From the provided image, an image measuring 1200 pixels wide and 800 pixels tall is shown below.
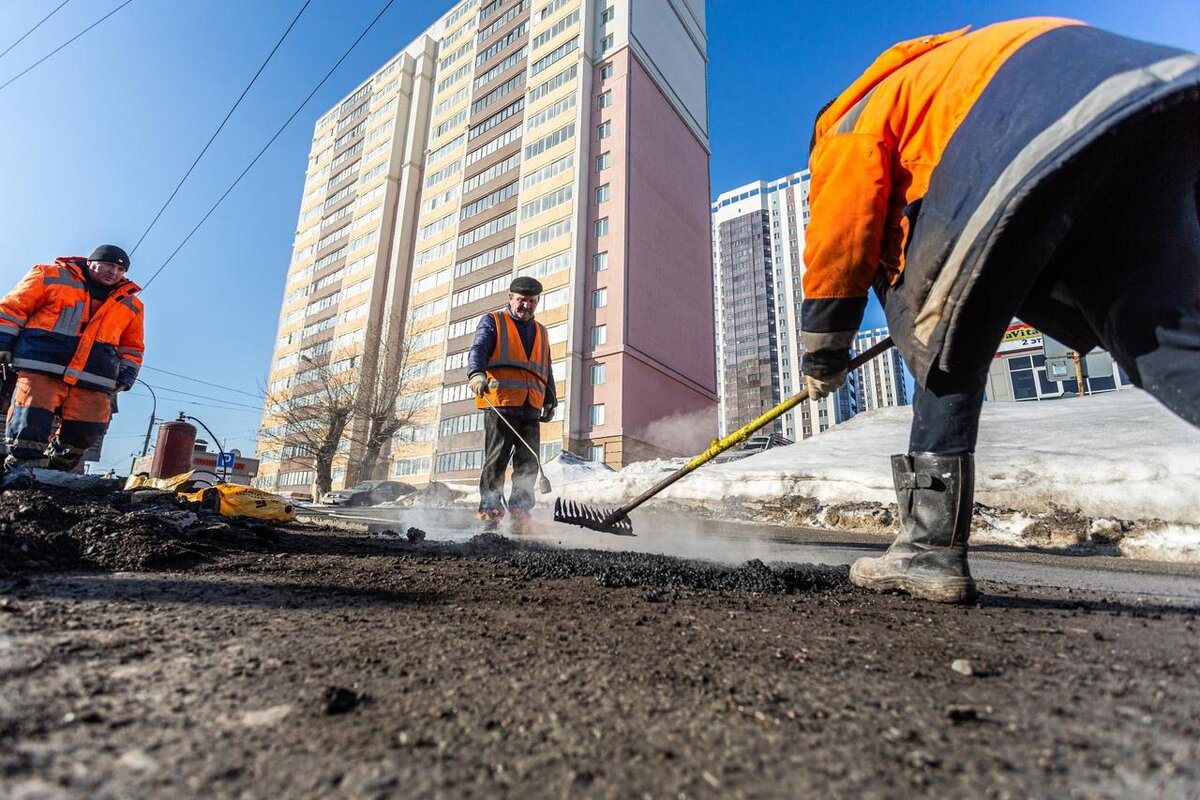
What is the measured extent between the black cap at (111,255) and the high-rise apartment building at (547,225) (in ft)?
70.1

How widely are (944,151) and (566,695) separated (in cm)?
164

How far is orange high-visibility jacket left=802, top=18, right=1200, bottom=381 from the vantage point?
4.22 ft

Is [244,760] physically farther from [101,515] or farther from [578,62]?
[578,62]

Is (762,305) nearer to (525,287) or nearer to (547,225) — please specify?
(547,225)

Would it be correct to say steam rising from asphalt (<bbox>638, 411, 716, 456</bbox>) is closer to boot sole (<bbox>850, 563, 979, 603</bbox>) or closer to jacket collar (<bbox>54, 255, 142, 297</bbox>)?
jacket collar (<bbox>54, 255, 142, 297</bbox>)

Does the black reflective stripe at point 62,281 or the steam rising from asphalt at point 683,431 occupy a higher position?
the steam rising from asphalt at point 683,431

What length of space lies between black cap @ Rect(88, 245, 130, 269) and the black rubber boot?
232 inches

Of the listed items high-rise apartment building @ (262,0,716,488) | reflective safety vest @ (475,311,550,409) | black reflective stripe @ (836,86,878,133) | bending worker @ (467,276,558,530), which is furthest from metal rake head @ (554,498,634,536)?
high-rise apartment building @ (262,0,716,488)

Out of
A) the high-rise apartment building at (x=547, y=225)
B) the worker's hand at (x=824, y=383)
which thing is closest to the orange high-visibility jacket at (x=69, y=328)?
the worker's hand at (x=824, y=383)

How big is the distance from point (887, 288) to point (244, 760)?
2.00 m

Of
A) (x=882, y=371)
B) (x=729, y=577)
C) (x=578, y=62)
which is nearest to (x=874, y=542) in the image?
(x=729, y=577)

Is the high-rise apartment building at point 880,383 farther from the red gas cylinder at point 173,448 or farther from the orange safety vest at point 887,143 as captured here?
the orange safety vest at point 887,143

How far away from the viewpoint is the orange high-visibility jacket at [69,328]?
4.12 metres

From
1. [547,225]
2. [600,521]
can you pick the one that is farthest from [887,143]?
[547,225]
